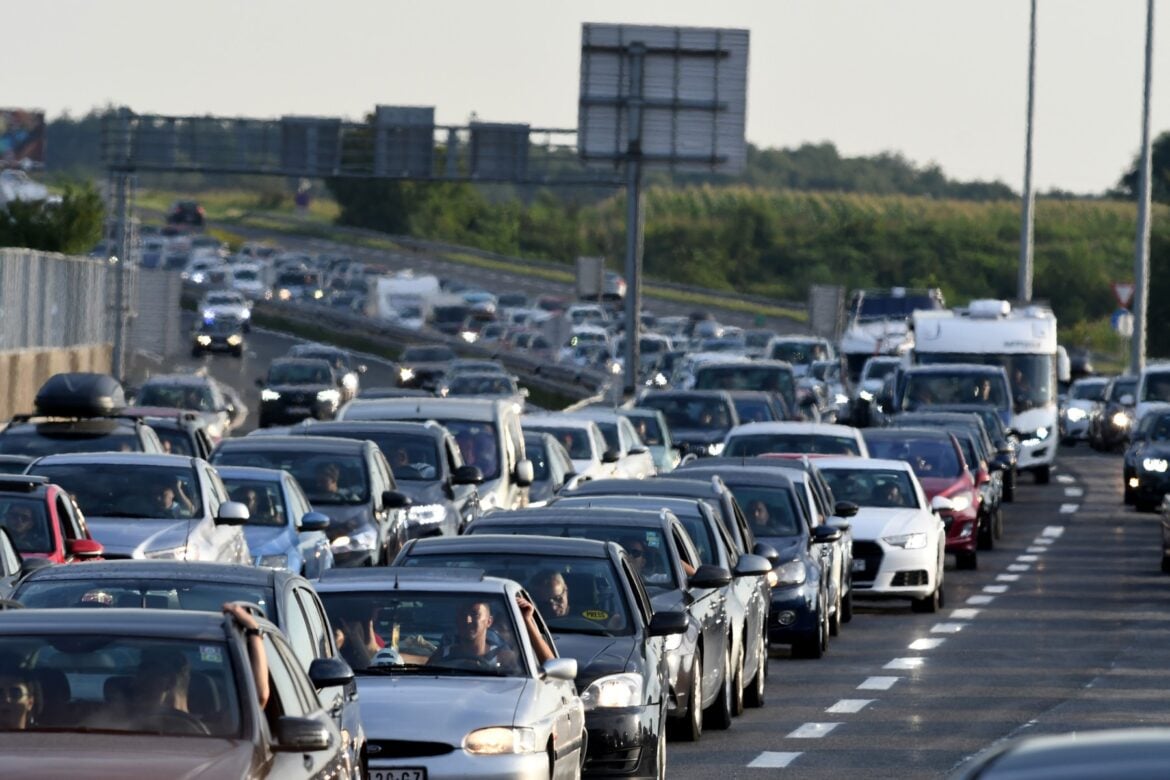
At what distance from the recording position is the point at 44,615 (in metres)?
9.34

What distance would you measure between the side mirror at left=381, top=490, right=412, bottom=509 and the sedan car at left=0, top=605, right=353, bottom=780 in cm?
1436

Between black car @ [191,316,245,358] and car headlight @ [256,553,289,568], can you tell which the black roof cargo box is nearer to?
car headlight @ [256,553,289,568]

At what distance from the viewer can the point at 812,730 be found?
1734 cm

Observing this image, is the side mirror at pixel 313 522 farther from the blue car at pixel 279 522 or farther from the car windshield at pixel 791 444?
the car windshield at pixel 791 444

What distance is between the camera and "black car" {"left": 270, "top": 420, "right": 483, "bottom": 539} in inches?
1012

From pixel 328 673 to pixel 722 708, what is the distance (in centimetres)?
738

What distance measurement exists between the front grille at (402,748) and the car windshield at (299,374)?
170ft

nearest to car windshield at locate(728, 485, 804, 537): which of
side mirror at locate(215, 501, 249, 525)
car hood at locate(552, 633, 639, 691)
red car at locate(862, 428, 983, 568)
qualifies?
side mirror at locate(215, 501, 249, 525)

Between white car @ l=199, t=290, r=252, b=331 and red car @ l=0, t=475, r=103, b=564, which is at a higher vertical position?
white car @ l=199, t=290, r=252, b=331

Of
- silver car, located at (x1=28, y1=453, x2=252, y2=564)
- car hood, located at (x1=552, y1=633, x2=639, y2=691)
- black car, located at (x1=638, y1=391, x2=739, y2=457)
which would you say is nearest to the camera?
car hood, located at (x1=552, y1=633, x2=639, y2=691)

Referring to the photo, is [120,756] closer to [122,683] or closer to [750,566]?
[122,683]

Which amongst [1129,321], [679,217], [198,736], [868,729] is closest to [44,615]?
[198,736]

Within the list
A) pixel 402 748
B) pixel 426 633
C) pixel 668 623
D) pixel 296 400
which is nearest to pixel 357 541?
pixel 668 623

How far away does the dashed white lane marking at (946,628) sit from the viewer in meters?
24.8
